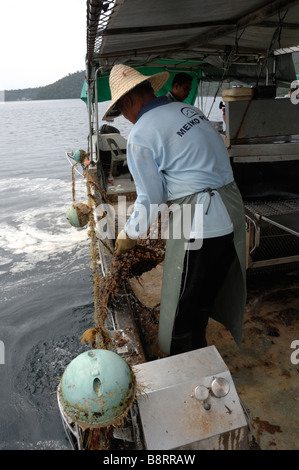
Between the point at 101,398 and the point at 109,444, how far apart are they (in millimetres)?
312

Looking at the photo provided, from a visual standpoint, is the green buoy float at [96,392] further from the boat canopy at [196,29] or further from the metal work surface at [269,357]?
the boat canopy at [196,29]

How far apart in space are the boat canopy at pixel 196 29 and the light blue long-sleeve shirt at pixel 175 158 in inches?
35.3

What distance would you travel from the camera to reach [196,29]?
4.54 metres

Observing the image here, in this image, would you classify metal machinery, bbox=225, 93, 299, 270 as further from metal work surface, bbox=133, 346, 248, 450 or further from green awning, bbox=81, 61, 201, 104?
green awning, bbox=81, 61, 201, 104

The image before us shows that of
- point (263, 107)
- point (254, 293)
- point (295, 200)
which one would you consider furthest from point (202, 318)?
point (263, 107)

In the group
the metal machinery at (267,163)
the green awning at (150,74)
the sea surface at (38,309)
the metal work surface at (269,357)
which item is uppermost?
the green awning at (150,74)

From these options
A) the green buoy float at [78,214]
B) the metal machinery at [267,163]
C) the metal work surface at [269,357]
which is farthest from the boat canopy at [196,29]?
the metal work surface at [269,357]

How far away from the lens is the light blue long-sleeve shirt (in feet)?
7.63

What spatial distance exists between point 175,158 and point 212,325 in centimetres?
203

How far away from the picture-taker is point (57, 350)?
6.03 metres

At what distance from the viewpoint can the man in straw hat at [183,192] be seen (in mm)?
2340

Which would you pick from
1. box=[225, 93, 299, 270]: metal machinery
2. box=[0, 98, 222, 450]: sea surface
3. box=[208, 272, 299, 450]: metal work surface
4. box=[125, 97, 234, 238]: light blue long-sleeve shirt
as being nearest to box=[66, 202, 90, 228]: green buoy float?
box=[0, 98, 222, 450]: sea surface

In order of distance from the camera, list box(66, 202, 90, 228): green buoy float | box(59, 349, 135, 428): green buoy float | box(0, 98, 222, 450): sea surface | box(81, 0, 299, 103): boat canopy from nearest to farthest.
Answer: box(59, 349, 135, 428): green buoy float, box(81, 0, 299, 103): boat canopy, box(0, 98, 222, 450): sea surface, box(66, 202, 90, 228): green buoy float

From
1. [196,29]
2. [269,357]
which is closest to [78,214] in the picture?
[196,29]
